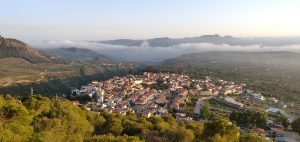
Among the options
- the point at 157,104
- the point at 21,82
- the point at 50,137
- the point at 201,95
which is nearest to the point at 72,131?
the point at 50,137

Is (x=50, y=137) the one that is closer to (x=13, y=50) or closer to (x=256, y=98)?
(x=256, y=98)

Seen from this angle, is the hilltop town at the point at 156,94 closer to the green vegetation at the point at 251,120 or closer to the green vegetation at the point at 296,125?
the green vegetation at the point at 251,120

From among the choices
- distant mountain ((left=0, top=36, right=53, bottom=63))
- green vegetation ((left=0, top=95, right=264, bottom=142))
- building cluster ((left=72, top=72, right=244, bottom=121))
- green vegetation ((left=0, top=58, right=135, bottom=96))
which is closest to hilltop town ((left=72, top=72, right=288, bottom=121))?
building cluster ((left=72, top=72, right=244, bottom=121))

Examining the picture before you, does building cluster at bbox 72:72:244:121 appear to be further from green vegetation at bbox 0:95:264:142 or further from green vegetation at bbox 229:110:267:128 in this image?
green vegetation at bbox 0:95:264:142

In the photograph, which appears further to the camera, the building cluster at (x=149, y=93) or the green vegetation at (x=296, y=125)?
the building cluster at (x=149, y=93)

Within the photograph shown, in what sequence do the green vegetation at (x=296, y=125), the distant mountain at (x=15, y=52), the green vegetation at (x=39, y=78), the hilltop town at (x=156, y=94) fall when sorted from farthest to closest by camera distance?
the distant mountain at (x=15, y=52) → the green vegetation at (x=39, y=78) → the hilltop town at (x=156, y=94) → the green vegetation at (x=296, y=125)

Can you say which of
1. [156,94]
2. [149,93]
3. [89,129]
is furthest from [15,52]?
[89,129]

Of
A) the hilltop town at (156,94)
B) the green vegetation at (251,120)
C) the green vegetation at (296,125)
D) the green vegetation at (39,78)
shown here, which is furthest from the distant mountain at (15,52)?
the green vegetation at (296,125)

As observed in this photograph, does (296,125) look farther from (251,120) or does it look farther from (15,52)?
(15,52)

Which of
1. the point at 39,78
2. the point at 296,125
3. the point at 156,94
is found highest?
the point at 296,125
